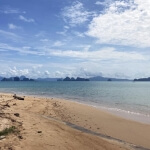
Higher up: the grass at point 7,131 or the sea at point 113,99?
the grass at point 7,131

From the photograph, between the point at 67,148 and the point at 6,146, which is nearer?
the point at 6,146

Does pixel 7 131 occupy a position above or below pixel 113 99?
above

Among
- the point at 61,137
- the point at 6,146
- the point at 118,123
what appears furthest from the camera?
the point at 118,123

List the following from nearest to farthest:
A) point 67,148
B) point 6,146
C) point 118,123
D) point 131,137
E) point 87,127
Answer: point 6,146
point 67,148
point 131,137
point 87,127
point 118,123

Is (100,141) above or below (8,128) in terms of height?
below

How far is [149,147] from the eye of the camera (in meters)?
12.0

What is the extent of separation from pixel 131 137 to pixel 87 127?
10.4 feet

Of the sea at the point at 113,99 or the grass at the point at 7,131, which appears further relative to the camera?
the sea at the point at 113,99

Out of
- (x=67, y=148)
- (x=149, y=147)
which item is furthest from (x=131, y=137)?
(x=67, y=148)

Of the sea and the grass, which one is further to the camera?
the sea

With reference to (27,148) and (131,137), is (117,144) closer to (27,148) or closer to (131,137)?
(131,137)

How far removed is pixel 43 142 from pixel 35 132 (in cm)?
155

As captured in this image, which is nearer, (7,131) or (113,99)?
(7,131)

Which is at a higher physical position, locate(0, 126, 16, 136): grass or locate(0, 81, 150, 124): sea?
locate(0, 126, 16, 136): grass
